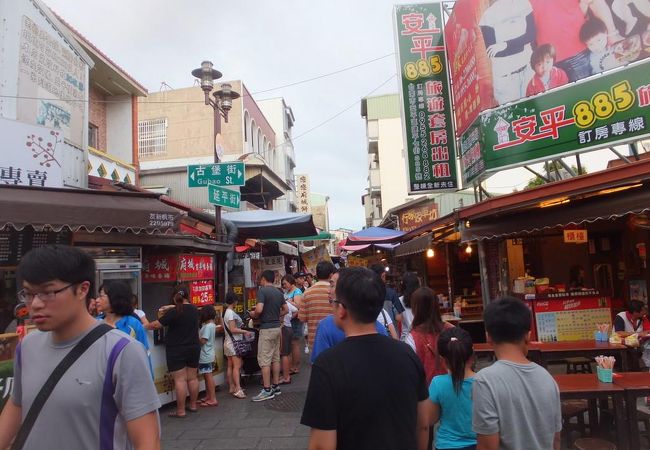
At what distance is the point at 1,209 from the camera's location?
5445 millimetres

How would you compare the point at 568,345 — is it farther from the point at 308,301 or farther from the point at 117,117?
the point at 117,117

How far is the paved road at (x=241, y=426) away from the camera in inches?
219

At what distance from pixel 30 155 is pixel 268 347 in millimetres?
5279

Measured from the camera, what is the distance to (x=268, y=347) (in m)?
7.73

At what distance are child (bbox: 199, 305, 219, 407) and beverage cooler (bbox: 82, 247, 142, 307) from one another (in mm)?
1097

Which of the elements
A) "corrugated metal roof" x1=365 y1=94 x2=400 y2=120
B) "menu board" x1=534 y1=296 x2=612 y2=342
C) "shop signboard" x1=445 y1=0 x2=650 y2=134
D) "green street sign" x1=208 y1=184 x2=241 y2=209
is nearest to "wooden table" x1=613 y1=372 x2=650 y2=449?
"menu board" x1=534 y1=296 x2=612 y2=342

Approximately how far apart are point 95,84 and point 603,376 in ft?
45.3

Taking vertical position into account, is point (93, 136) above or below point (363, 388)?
above

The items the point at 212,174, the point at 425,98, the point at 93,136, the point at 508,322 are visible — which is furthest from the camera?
the point at 93,136

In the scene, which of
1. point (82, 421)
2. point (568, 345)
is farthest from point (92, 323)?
point (568, 345)

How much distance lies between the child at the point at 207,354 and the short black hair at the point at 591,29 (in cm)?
831

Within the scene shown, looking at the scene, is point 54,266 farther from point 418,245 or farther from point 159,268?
point 418,245

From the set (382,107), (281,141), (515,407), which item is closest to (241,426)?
(515,407)

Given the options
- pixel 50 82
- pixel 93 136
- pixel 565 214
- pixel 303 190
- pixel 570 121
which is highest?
pixel 303 190
